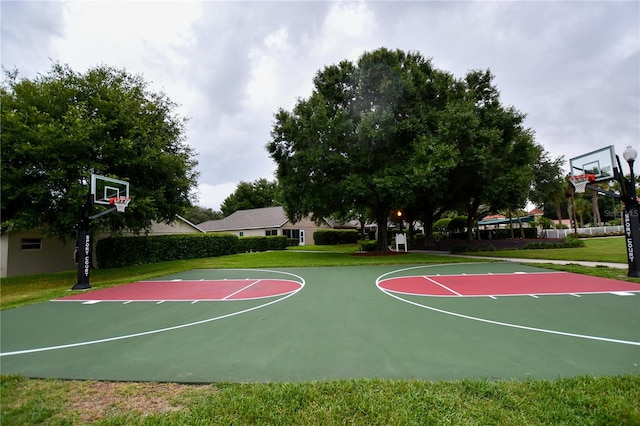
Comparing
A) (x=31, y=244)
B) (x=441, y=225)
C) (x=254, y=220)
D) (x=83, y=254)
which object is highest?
(x=254, y=220)

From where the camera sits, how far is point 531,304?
19.8 ft

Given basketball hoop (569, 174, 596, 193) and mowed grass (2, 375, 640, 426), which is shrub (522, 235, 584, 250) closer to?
basketball hoop (569, 174, 596, 193)

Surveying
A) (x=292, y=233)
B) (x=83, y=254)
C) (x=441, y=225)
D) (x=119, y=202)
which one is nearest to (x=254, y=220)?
(x=292, y=233)

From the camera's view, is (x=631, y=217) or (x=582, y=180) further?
(x=582, y=180)

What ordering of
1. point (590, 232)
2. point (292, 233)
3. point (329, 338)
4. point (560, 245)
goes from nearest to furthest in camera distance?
→ point (329, 338) → point (560, 245) → point (590, 232) → point (292, 233)

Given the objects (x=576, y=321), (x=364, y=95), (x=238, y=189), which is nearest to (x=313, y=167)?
(x=364, y=95)

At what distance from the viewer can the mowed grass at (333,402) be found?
2346mm

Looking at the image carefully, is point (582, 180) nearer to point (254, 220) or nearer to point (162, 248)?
point (162, 248)

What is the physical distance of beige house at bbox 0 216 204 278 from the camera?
14.7m

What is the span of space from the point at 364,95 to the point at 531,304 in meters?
15.4

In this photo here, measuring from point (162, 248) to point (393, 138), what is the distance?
16.6 metres

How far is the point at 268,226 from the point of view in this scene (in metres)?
33.8

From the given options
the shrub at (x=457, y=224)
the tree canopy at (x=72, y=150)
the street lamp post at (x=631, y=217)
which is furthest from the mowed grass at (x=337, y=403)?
the shrub at (x=457, y=224)

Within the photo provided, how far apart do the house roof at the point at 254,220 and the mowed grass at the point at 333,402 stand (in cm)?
3029
